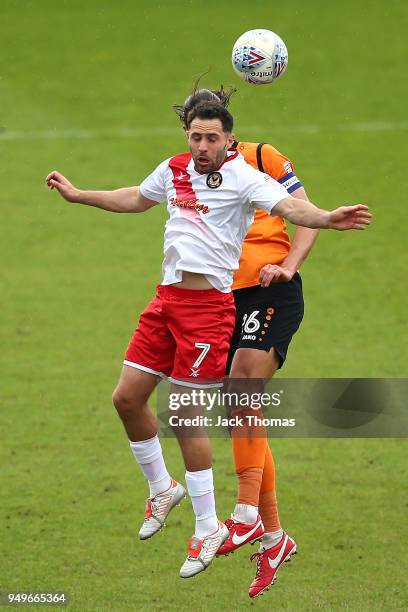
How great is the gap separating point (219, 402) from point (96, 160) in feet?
43.1

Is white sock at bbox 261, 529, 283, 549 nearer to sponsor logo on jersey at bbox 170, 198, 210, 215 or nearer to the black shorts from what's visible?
the black shorts

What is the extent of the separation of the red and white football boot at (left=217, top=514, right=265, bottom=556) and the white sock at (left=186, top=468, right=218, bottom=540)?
6.1 inches

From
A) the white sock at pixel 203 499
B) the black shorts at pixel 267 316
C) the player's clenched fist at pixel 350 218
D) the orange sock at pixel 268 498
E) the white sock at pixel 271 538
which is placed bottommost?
the white sock at pixel 271 538

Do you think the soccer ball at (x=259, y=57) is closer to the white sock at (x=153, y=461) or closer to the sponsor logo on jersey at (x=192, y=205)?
the sponsor logo on jersey at (x=192, y=205)

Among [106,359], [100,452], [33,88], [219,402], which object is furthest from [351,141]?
[219,402]

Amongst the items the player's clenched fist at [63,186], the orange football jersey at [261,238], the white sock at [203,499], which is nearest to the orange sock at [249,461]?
the white sock at [203,499]

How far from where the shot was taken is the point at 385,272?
63.7 feet

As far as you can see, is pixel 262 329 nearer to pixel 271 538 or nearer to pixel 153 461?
pixel 153 461

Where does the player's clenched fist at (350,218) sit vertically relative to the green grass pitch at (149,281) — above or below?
above

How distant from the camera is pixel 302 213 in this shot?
338 inches

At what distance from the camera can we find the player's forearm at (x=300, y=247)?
9.36 meters

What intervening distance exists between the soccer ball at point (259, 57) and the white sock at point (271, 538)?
3.35 meters

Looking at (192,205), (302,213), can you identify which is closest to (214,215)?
(192,205)

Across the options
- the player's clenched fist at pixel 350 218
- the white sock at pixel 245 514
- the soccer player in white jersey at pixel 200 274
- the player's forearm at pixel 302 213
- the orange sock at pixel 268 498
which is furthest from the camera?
the orange sock at pixel 268 498
